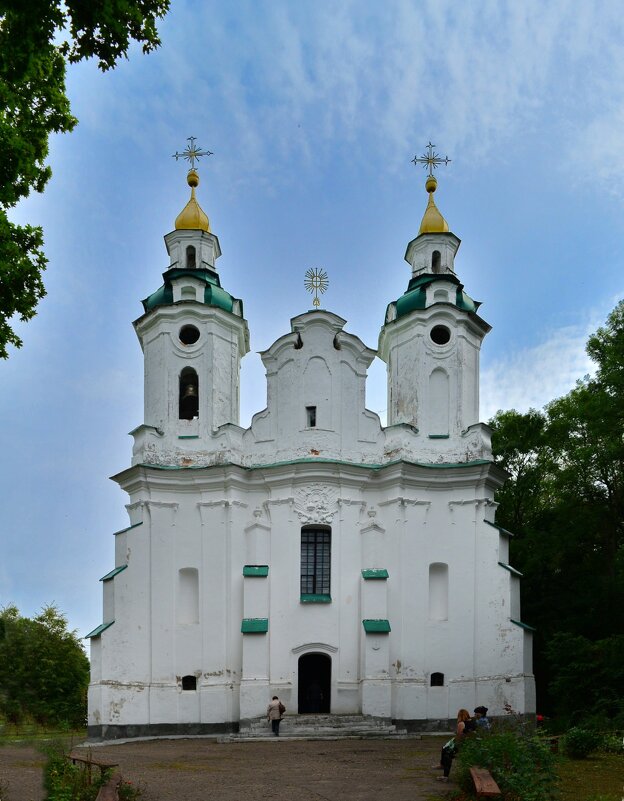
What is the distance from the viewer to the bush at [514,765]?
11234 mm

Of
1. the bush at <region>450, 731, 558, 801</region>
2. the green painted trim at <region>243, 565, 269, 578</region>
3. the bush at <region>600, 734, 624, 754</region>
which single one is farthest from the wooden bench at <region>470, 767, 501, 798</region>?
the green painted trim at <region>243, 565, 269, 578</region>

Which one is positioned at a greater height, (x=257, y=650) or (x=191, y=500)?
(x=191, y=500)

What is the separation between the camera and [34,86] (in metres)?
12.4

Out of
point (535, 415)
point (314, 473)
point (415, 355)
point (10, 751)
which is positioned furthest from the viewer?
point (535, 415)

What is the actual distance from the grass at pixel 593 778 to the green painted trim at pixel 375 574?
9.42m

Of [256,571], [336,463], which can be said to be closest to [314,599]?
[256,571]

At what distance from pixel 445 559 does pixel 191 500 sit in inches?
316

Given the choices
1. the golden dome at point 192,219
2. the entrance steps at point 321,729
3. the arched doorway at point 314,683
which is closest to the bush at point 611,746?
the entrance steps at point 321,729

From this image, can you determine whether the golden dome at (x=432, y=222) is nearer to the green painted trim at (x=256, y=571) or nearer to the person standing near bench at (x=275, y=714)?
the green painted trim at (x=256, y=571)

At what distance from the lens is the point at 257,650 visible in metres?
25.9

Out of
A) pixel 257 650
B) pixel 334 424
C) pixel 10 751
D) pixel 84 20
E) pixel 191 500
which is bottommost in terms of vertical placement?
pixel 10 751

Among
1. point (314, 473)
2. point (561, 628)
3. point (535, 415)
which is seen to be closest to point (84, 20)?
point (314, 473)

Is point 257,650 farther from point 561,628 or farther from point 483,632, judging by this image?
point 561,628

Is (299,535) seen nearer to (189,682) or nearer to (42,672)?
(189,682)
